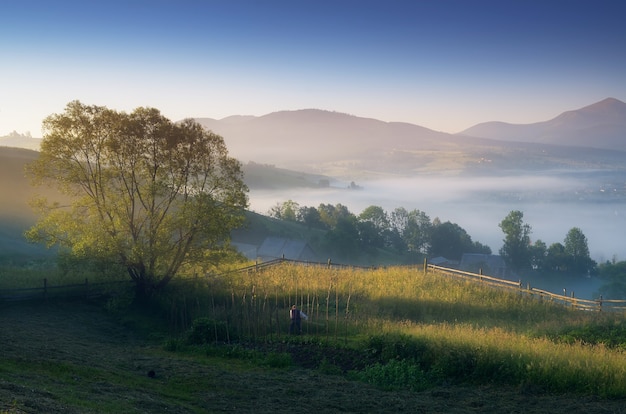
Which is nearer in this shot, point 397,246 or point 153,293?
point 153,293

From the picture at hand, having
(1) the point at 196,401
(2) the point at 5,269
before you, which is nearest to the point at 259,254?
(2) the point at 5,269

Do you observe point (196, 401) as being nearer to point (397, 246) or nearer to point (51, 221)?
point (51, 221)

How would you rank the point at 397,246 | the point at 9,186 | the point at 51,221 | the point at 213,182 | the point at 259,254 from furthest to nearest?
the point at 397,246 → the point at 259,254 → the point at 9,186 → the point at 213,182 → the point at 51,221

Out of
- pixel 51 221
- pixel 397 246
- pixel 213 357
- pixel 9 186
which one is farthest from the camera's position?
pixel 397 246

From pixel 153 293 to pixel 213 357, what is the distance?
1195cm

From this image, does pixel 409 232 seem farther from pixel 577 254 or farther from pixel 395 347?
pixel 395 347

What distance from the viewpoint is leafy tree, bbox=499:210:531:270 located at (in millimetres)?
127312

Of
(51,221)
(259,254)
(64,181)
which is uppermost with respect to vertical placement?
(64,181)

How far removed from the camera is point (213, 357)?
68.1ft

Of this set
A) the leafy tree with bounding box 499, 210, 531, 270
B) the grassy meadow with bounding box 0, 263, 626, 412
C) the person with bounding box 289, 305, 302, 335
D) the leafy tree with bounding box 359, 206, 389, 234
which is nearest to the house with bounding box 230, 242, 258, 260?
the leafy tree with bounding box 359, 206, 389, 234

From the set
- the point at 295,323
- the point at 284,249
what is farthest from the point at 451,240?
the point at 295,323

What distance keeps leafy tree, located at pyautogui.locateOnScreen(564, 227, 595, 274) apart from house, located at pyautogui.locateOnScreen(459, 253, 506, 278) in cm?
1815

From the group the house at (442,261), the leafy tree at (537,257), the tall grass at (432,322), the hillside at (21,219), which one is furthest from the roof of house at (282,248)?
the leafy tree at (537,257)

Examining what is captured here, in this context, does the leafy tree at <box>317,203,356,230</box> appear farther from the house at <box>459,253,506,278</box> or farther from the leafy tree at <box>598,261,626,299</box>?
the leafy tree at <box>598,261,626,299</box>
